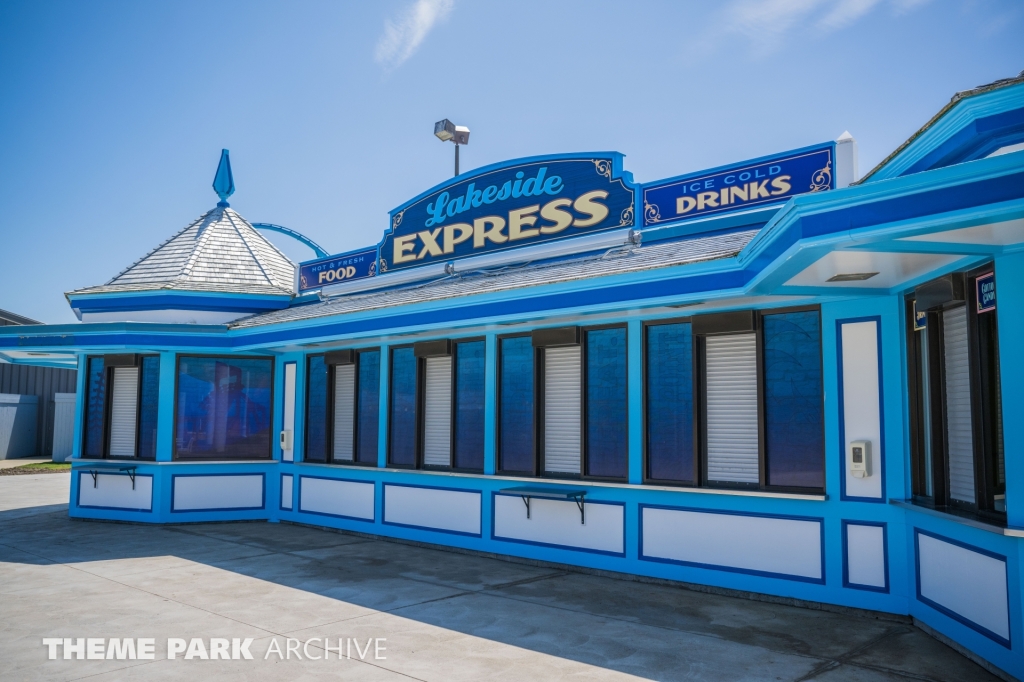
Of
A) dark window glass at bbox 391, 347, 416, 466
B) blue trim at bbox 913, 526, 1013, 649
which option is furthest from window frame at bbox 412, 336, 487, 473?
blue trim at bbox 913, 526, 1013, 649

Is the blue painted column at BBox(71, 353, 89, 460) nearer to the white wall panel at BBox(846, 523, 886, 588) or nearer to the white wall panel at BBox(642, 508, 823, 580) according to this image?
the white wall panel at BBox(642, 508, 823, 580)

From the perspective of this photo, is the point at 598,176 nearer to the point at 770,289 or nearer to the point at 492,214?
the point at 492,214

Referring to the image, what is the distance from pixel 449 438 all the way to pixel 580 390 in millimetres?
2342

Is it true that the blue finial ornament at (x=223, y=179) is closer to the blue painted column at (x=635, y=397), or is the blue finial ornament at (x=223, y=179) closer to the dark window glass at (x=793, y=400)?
the blue painted column at (x=635, y=397)

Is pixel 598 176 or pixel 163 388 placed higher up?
pixel 598 176

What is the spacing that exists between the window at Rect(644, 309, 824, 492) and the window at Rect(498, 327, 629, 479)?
0.47 meters

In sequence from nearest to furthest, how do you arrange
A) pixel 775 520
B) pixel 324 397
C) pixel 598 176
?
pixel 775 520 → pixel 598 176 → pixel 324 397

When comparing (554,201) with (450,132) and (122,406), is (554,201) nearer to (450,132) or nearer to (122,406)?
(450,132)

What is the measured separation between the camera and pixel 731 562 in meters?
7.91

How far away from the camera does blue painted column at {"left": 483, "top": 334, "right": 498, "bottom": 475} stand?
10.2 meters

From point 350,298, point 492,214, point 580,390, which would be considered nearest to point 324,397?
point 350,298

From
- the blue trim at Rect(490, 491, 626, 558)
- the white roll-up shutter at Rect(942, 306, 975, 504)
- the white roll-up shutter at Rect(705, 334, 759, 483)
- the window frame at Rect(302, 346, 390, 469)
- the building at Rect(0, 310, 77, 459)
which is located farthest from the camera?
the building at Rect(0, 310, 77, 459)

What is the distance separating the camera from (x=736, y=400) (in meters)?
8.15

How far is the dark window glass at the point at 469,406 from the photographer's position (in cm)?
1052
